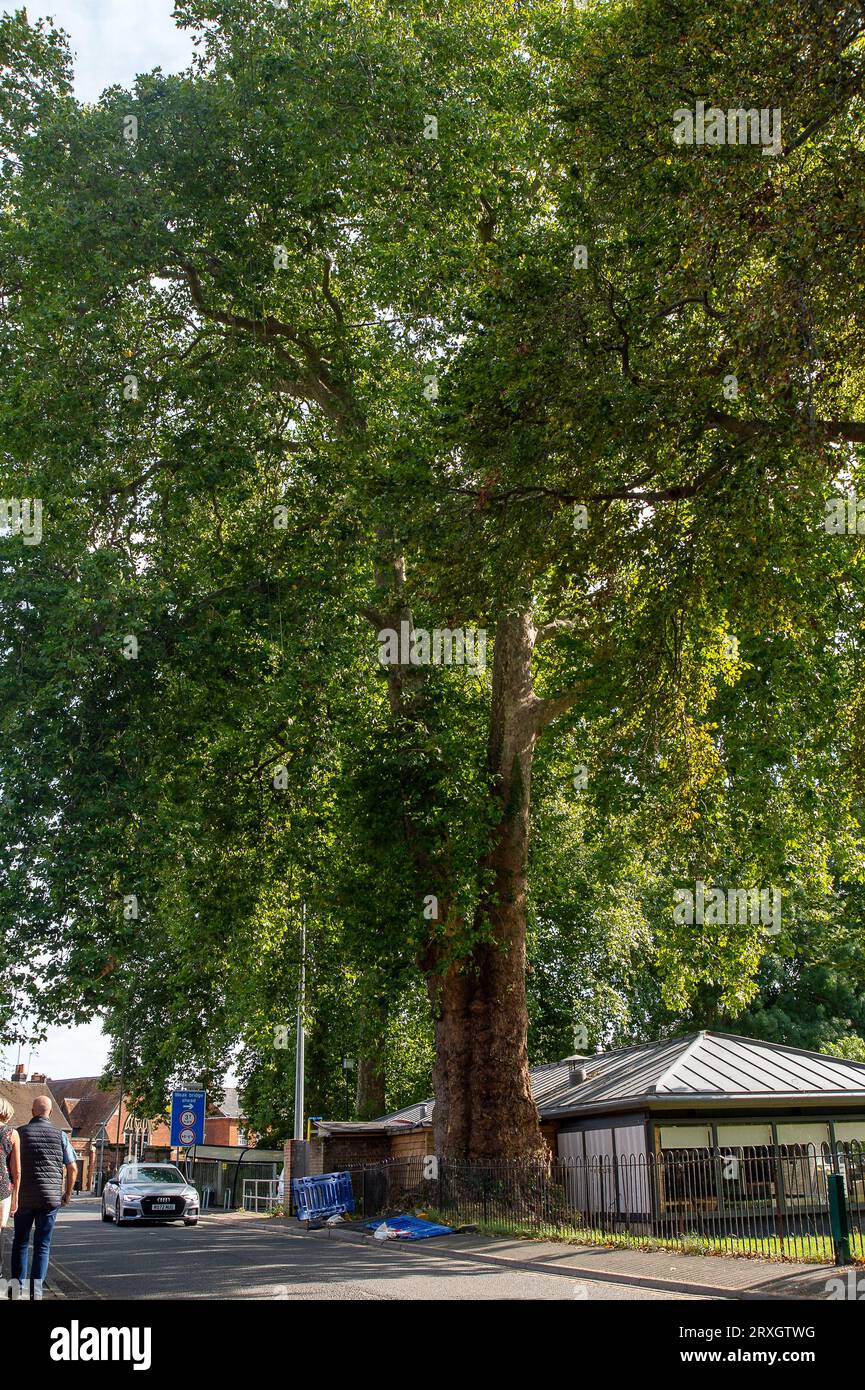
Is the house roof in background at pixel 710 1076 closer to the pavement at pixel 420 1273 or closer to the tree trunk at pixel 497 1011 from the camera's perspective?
the tree trunk at pixel 497 1011

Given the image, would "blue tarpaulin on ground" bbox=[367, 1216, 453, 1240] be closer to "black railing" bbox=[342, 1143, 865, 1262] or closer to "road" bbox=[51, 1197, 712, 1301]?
"black railing" bbox=[342, 1143, 865, 1262]

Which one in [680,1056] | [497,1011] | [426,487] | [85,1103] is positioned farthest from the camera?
[85,1103]

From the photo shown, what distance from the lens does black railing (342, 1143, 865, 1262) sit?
1669 cm

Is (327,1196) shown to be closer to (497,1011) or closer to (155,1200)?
(155,1200)

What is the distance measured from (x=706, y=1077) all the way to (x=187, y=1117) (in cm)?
2024

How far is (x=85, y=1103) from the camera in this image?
9850 centimetres

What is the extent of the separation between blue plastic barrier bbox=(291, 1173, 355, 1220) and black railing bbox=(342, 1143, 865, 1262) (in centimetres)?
333

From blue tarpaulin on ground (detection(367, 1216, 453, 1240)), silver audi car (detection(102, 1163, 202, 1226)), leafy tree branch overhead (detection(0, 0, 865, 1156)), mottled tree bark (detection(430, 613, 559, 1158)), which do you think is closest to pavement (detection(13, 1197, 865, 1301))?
blue tarpaulin on ground (detection(367, 1216, 453, 1240))

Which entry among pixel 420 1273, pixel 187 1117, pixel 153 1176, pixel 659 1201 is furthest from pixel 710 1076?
pixel 187 1117

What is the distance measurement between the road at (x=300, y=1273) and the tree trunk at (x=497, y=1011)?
2571mm

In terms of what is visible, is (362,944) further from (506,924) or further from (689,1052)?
(689,1052)

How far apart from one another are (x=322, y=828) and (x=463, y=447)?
958 cm

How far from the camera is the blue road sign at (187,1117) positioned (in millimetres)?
37688
